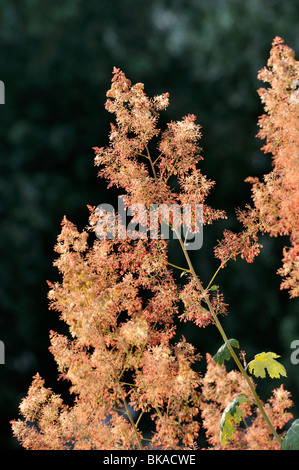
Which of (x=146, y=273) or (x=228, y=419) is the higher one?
(x=146, y=273)

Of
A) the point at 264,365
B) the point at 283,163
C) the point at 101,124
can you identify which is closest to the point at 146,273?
the point at 264,365

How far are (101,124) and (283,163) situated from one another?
8834 millimetres

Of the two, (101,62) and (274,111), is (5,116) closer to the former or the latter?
(101,62)

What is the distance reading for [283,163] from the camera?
2.30 metres

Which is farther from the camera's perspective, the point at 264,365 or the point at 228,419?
the point at 264,365

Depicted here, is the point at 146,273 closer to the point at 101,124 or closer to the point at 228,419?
the point at 228,419

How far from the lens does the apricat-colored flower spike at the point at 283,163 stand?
224cm

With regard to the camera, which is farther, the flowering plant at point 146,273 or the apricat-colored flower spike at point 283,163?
the flowering plant at point 146,273

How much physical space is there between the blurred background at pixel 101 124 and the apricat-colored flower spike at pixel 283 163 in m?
7.49

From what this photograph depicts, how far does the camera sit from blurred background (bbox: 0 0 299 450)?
9680 mm

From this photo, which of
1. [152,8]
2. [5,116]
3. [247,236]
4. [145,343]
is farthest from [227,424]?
[152,8]

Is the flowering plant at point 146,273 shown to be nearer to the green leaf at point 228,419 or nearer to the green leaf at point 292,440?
the green leaf at point 228,419

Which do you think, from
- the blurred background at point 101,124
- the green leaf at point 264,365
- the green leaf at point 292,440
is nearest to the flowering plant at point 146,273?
the green leaf at point 264,365

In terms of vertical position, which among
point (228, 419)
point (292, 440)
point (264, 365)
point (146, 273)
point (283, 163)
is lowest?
point (292, 440)
